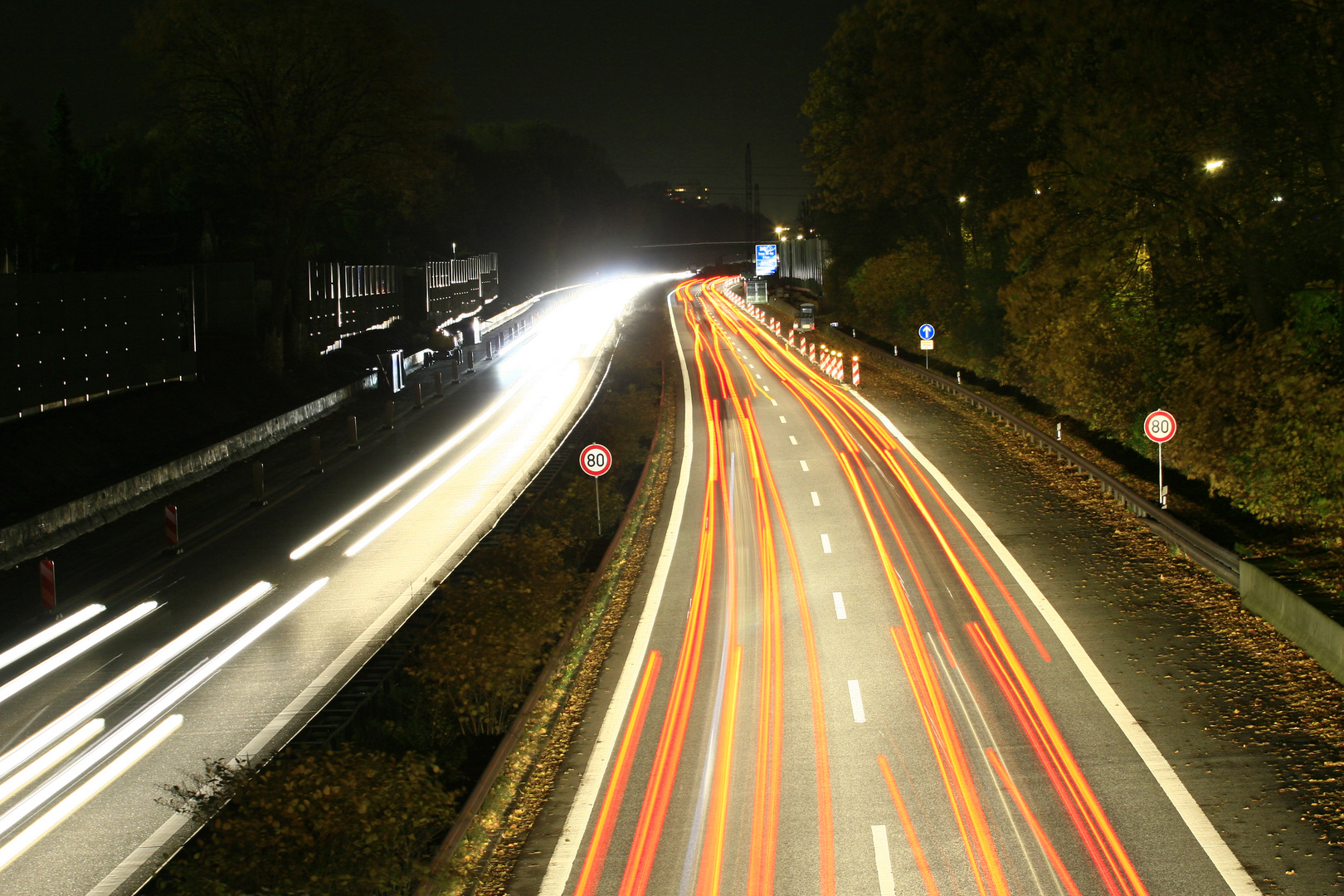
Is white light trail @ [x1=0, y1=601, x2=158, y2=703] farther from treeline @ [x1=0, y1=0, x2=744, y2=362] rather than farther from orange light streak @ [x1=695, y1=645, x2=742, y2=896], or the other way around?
treeline @ [x1=0, y1=0, x2=744, y2=362]

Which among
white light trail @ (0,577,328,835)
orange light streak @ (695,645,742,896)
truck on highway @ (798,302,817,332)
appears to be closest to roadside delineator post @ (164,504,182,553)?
white light trail @ (0,577,328,835)

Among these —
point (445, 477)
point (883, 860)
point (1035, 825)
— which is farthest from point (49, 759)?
point (445, 477)

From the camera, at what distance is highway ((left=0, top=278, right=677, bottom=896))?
10.3 metres

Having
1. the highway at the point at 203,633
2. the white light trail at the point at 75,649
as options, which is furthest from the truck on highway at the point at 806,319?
the white light trail at the point at 75,649

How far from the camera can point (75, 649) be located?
1520cm

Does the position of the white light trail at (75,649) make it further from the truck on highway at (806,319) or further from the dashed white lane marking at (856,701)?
the truck on highway at (806,319)

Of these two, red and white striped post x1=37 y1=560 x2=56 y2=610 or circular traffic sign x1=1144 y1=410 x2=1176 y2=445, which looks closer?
red and white striped post x1=37 y1=560 x2=56 y2=610

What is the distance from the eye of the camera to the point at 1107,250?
1014 inches

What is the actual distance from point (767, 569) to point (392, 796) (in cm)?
1060

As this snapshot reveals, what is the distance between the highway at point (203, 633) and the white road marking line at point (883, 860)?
6.09 metres

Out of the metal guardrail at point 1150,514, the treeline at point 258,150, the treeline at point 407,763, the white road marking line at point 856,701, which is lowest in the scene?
the white road marking line at point 856,701

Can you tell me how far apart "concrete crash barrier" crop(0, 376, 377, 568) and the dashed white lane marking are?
14.8 meters

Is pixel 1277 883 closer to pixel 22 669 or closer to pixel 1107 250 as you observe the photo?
pixel 22 669

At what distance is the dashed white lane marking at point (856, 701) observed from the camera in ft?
40.4
